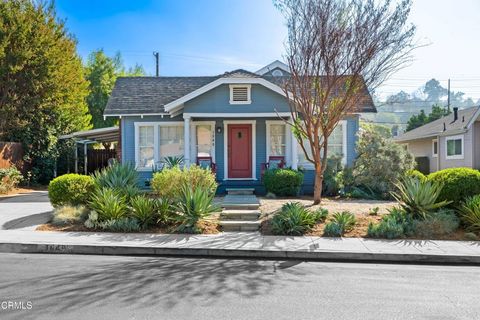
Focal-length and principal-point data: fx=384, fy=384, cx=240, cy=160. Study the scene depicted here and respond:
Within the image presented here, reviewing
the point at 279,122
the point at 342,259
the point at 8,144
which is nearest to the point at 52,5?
Answer: the point at 8,144

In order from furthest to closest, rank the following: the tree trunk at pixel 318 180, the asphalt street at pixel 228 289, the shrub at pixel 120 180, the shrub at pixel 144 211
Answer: the tree trunk at pixel 318 180 → the shrub at pixel 120 180 → the shrub at pixel 144 211 → the asphalt street at pixel 228 289

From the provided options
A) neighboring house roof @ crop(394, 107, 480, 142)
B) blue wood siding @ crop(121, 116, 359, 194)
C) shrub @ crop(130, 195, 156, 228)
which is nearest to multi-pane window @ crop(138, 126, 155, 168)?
blue wood siding @ crop(121, 116, 359, 194)

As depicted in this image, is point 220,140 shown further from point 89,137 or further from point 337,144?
point 89,137

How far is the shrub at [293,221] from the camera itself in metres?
8.80

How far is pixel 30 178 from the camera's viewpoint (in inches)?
784

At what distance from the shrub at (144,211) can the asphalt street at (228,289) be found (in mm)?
2265

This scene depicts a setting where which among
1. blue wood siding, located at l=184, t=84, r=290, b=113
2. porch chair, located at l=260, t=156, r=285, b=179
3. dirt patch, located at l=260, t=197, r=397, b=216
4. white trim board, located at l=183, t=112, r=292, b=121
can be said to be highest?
blue wood siding, located at l=184, t=84, r=290, b=113

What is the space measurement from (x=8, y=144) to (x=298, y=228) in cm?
1567

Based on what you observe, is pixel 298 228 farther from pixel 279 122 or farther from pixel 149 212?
pixel 279 122

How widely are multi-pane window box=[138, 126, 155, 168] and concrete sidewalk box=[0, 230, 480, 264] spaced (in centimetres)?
745

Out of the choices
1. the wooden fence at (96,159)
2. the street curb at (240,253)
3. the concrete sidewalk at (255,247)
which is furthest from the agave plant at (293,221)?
the wooden fence at (96,159)

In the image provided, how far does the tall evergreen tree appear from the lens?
16.8 metres

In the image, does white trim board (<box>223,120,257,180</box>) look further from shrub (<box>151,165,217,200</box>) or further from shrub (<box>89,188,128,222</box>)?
shrub (<box>89,188,128,222</box>)

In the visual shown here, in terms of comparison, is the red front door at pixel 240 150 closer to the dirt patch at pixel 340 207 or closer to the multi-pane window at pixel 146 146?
the multi-pane window at pixel 146 146
